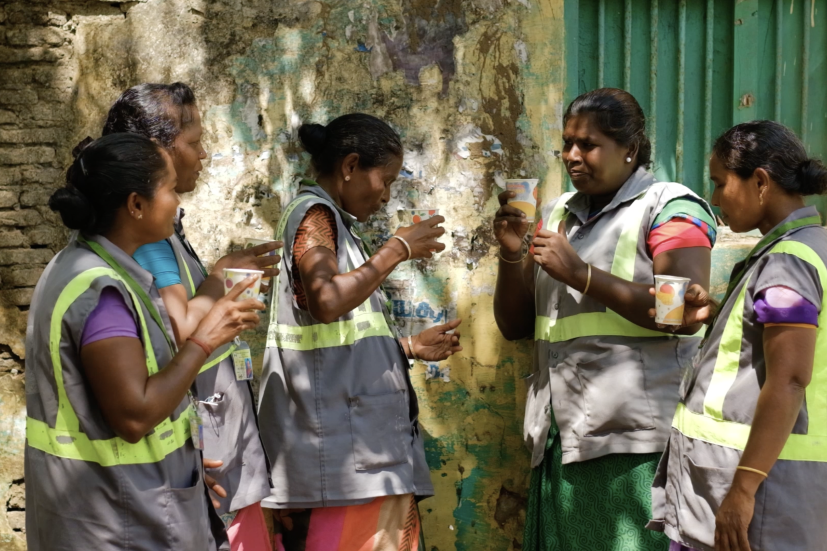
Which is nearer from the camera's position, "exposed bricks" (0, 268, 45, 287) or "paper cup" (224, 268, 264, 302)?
"paper cup" (224, 268, 264, 302)

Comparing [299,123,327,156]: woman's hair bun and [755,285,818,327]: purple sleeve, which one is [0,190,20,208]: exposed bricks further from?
[755,285,818,327]: purple sleeve

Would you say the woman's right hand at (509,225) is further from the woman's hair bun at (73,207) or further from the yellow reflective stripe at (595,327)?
the woman's hair bun at (73,207)

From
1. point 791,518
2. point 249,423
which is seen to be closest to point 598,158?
point 791,518

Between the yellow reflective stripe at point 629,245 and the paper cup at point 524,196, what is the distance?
34 cm

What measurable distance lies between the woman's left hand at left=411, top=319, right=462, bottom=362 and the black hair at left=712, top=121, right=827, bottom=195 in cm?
127

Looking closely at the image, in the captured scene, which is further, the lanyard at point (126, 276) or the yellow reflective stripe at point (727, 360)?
the yellow reflective stripe at point (727, 360)

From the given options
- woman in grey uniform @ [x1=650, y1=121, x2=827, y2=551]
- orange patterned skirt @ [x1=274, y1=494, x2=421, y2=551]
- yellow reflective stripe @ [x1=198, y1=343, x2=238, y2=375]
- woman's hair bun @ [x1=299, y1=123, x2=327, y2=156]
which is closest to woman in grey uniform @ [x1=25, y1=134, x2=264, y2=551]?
yellow reflective stripe @ [x1=198, y1=343, x2=238, y2=375]

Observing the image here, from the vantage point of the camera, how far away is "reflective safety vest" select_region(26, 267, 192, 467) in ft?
6.65

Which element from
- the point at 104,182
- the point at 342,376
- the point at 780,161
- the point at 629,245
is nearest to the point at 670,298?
the point at 629,245

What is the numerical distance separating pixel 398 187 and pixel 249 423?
52.2 inches

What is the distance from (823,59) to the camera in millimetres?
3693

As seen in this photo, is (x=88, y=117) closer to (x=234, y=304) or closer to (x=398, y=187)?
(x=398, y=187)

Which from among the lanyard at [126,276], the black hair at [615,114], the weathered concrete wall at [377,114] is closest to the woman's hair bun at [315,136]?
the weathered concrete wall at [377,114]

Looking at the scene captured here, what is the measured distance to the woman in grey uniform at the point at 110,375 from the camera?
2.02 meters
